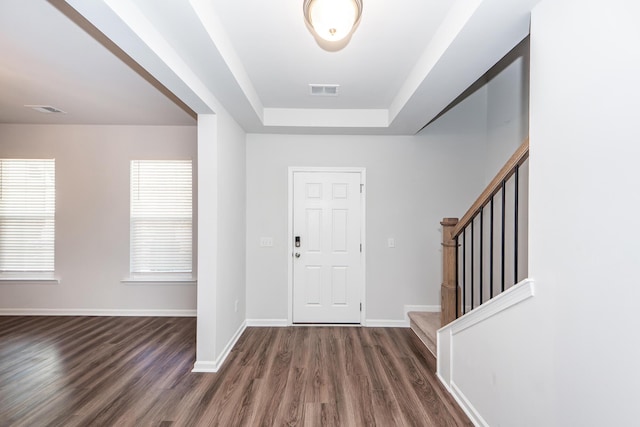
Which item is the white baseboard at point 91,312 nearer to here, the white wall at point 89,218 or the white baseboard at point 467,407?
the white wall at point 89,218

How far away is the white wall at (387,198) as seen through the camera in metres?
3.86

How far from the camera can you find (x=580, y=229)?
1.25 meters

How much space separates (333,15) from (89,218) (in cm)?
427

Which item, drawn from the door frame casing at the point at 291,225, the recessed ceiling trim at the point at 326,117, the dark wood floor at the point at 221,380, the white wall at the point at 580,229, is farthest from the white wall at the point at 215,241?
the white wall at the point at 580,229

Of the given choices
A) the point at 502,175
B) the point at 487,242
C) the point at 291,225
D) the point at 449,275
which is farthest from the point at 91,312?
the point at 487,242

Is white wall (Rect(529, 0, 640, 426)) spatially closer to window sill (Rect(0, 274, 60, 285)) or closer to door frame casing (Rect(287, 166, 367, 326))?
door frame casing (Rect(287, 166, 367, 326))

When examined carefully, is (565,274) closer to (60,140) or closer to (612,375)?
(612,375)

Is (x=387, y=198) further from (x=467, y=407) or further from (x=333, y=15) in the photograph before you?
(x=333, y=15)

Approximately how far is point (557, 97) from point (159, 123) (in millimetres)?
4260

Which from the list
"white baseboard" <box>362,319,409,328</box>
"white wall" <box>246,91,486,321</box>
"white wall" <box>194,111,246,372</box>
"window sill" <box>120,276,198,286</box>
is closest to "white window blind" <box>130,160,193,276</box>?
"window sill" <box>120,276,198,286</box>

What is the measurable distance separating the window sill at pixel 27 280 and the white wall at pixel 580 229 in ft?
17.3

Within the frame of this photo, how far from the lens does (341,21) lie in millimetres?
1615

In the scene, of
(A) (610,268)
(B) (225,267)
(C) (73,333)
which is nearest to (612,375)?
(A) (610,268)

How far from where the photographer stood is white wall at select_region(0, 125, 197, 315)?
4.13 m
